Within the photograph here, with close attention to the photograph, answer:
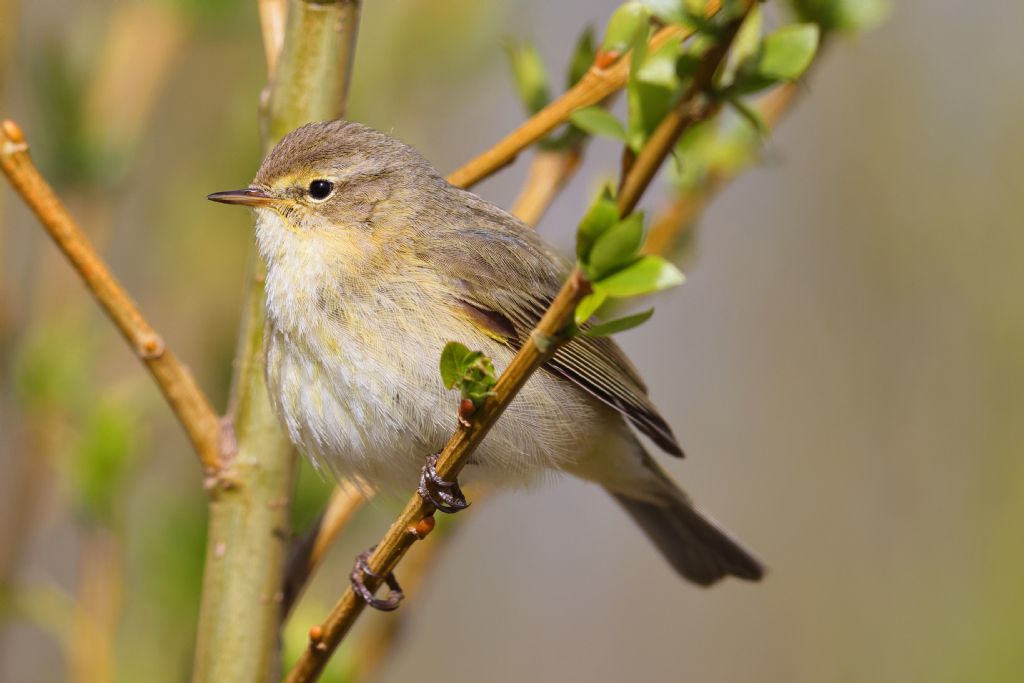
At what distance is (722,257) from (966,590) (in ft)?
7.10

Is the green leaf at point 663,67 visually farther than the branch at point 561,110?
No

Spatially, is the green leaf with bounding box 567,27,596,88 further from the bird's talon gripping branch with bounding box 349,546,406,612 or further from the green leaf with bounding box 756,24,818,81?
the bird's talon gripping branch with bounding box 349,546,406,612

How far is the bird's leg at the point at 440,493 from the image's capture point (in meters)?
1.96

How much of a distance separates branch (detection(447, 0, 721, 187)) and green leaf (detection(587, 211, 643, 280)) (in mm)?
819

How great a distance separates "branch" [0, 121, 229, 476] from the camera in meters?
1.89

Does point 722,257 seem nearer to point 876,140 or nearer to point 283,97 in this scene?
point 876,140

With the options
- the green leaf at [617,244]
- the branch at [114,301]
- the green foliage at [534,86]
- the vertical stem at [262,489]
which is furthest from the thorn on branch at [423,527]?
the green foliage at [534,86]

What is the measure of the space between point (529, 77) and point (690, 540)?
175 cm

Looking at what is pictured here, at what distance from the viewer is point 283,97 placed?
223 cm

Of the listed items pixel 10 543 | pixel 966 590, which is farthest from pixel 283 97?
pixel 966 590

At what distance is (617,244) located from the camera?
4.31ft

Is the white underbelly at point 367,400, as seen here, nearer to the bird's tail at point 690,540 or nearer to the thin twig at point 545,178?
the thin twig at point 545,178

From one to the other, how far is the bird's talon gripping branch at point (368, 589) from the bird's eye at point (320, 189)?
905 millimetres

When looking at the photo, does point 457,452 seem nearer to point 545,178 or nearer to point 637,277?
point 637,277
